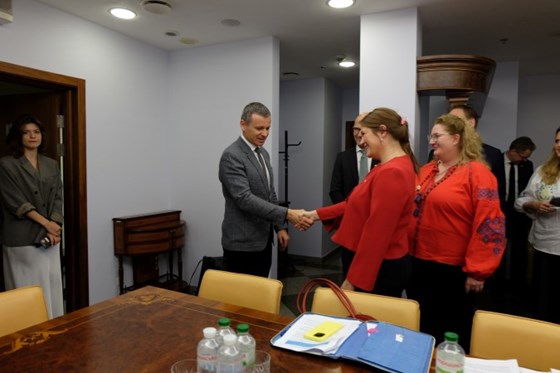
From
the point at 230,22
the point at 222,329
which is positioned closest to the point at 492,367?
the point at 222,329

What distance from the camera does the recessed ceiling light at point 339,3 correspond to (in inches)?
109

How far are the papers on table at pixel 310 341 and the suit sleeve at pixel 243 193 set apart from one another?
103 centimetres

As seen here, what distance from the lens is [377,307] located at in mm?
1472

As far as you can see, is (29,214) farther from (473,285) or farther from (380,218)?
(473,285)

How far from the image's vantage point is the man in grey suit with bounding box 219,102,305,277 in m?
2.37

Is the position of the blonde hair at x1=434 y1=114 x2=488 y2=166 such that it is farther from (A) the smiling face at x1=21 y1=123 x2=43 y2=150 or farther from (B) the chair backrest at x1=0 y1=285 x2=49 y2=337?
(A) the smiling face at x1=21 y1=123 x2=43 y2=150

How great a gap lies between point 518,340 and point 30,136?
3.01 m

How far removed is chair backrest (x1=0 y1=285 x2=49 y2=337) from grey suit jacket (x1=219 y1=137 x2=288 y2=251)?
3.63 ft

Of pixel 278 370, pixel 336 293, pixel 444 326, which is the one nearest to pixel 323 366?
pixel 278 370

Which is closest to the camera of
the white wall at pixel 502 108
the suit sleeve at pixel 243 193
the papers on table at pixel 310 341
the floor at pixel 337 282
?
the papers on table at pixel 310 341

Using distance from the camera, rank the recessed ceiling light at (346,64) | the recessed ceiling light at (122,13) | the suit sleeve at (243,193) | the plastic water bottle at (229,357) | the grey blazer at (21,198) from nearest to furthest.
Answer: the plastic water bottle at (229,357), the suit sleeve at (243,193), the grey blazer at (21,198), the recessed ceiling light at (122,13), the recessed ceiling light at (346,64)

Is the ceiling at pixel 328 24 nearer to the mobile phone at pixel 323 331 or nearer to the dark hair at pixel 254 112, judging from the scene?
the dark hair at pixel 254 112

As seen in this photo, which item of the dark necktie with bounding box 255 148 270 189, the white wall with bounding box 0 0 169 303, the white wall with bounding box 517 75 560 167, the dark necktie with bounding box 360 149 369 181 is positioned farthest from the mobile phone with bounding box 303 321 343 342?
the white wall with bounding box 517 75 560 167

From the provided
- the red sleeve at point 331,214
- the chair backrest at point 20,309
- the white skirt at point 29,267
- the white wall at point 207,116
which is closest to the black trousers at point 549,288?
the red sleeve at point 331,214
